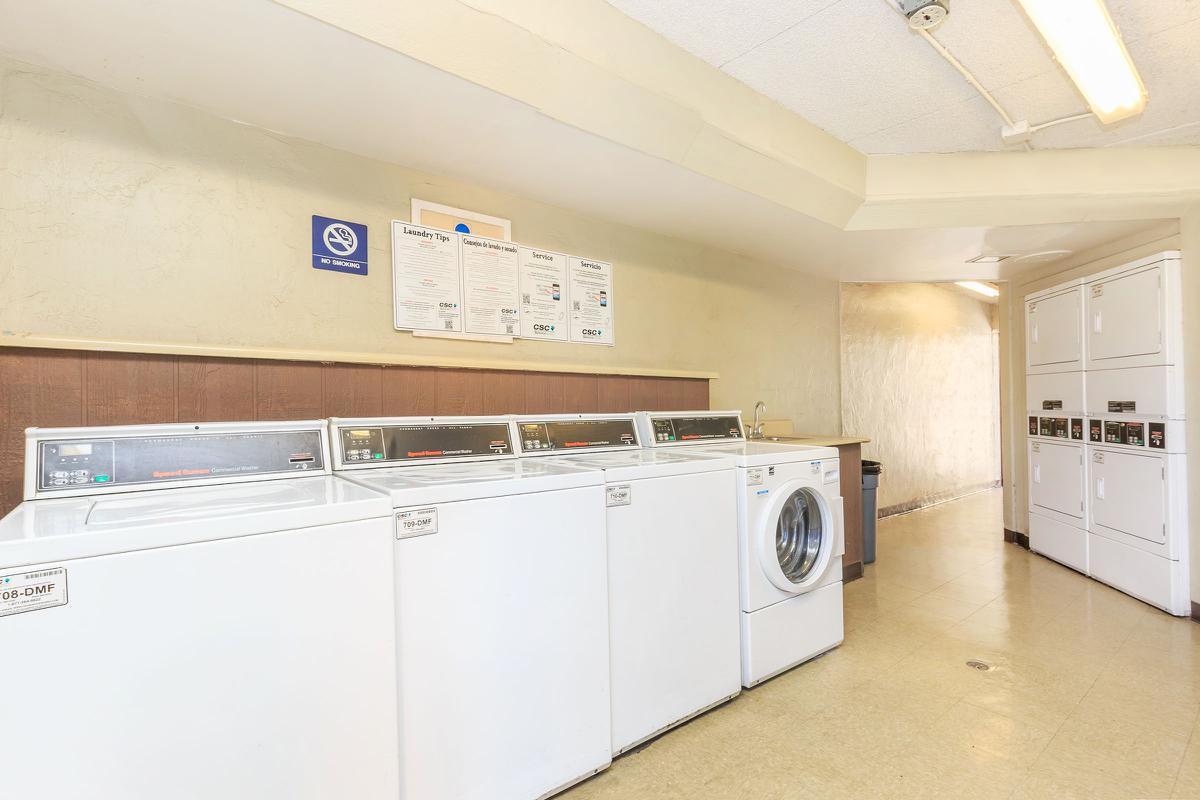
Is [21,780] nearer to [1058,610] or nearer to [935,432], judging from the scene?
[1058,610]

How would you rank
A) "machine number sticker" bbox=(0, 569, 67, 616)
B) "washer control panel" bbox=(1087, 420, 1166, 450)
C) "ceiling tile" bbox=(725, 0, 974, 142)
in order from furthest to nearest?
"washer control panel" bbox=(1087, 420, 1166, 450) → "ceiling tile" bbox=(725, 0, 974, 142) → "machine number sticker" bbox=(0, 569, 67, 616)

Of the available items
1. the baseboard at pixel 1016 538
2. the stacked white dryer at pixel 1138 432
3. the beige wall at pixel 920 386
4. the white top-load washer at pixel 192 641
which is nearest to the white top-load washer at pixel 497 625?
the white top-load washer at pixel 192 641

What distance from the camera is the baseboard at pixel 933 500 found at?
19.2 ft

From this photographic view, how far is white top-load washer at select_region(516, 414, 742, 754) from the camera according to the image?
1.92m

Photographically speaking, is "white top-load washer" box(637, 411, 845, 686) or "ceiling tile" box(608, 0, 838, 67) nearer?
"ceiling tile" box(608, 0, 838, 67)

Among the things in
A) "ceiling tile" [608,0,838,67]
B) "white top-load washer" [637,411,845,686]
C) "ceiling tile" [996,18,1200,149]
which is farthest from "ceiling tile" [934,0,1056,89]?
"white top-load washer" [637,411,845,686]

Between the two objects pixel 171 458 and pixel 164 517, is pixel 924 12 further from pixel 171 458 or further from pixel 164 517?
pixel 171 458

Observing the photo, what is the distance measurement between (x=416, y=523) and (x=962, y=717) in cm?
212

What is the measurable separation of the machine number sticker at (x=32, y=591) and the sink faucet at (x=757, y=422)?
349 centimetres

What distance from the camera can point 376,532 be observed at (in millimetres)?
1345

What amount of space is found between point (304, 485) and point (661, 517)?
117 centimetres

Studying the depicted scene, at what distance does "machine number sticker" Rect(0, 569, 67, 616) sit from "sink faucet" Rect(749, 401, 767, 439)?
11.4 ft

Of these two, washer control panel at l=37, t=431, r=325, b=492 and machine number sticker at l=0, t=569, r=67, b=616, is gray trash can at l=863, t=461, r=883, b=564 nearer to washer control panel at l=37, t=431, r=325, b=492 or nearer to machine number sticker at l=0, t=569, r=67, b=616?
washer control panel at l=37, t=431, r=325, b=492

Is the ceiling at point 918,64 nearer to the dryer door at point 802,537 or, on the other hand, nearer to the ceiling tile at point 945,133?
the ceiling tile at point 945,133
